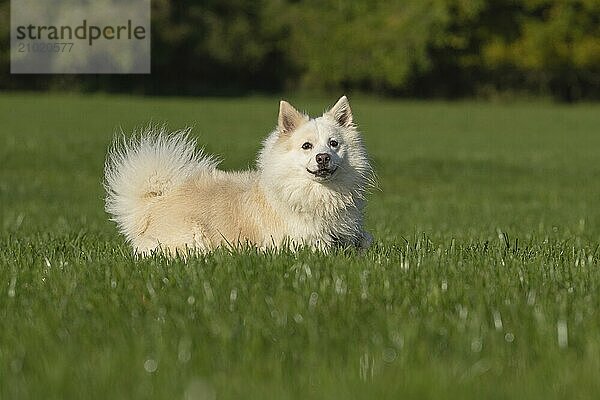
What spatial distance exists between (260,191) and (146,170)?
126 centimetres

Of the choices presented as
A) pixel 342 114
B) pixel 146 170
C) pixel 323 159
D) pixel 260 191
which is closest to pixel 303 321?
pixel 323 159

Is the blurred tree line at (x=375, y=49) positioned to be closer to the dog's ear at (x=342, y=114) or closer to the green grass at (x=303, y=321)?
the green grass at (x=303, y=321)

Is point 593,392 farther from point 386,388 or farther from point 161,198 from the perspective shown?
point 161,198

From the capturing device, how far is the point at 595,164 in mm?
30781

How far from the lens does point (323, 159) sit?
8.17m

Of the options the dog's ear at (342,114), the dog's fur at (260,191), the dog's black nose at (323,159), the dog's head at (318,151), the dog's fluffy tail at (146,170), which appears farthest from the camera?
the dog's fluffy tail at (146,170)

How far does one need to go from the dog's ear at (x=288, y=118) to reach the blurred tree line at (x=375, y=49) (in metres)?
61.2

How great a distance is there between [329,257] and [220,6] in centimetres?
6924

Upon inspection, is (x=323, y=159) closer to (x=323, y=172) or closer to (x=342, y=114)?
(x=323, y=172)

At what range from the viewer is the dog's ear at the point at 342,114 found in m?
8.70

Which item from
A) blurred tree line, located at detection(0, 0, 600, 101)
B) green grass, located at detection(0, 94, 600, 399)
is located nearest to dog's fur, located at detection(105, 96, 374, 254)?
green grass, located at detection(0, 94, 600, 399)

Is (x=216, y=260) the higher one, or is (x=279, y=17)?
(x=279, y=17)

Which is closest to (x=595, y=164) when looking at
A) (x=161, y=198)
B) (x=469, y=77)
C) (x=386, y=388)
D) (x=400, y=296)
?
(x=161, y=198)

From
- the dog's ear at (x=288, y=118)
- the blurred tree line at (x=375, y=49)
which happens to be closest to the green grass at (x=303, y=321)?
the dog's ear at (x=288, y=118)
